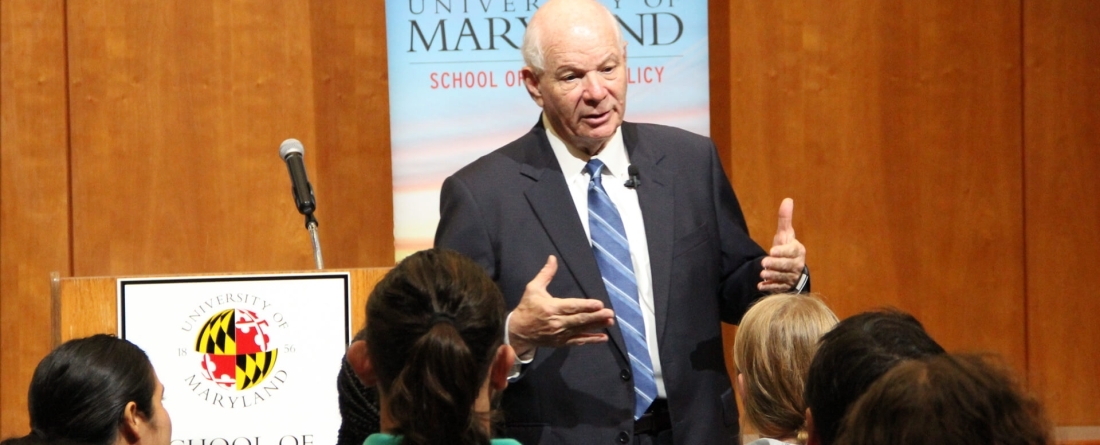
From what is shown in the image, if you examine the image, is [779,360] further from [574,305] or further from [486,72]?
[486,72]

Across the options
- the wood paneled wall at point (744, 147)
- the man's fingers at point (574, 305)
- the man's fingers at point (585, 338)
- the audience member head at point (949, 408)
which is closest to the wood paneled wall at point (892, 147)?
the wood paneled wall at point (744, 147)

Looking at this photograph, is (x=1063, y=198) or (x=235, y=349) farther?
(x=1063, y=198)

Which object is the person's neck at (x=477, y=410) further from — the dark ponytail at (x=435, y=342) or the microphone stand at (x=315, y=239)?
the microphone stand at (x=315, y=239)

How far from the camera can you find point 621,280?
241cm

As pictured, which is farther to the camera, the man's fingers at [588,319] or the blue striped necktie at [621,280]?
the blue striped necktie at [621,280]

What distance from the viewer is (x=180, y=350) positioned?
2.48 m

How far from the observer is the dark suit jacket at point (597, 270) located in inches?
92.7

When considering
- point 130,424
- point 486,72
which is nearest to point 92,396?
point 130,424

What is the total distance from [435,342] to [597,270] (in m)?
0.99

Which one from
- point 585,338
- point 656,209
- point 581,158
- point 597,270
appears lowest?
point 585,338

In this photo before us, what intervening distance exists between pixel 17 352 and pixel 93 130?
34.1 inches

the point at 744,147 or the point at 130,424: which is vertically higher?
the point at 744,147

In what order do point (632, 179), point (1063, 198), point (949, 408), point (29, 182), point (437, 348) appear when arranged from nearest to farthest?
1. point (949, 408)
2. point (437, 348)
3. point (632, 179)
4. point (29, 182)
5. point (1063, 198)

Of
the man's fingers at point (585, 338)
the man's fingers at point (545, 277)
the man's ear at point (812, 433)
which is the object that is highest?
the man's fingers at point (545, 277)
